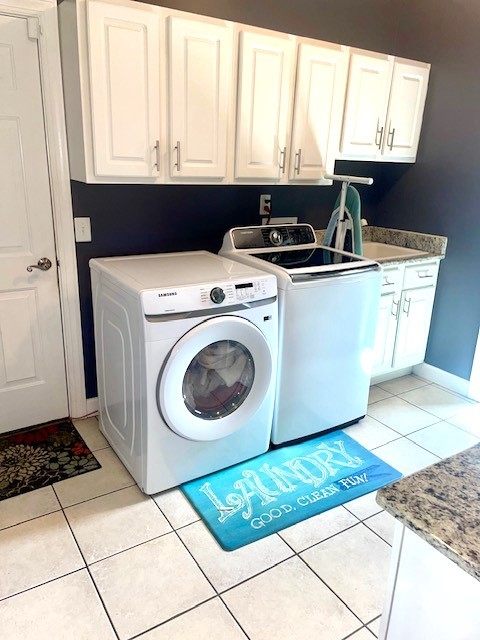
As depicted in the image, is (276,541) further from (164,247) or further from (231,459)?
(164,247)

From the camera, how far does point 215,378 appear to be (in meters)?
2.23

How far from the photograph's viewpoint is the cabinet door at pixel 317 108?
8.41 ft

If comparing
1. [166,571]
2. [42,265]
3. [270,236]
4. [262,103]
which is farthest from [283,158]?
[166,571]

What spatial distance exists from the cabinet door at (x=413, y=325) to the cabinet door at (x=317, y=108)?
3.48 feet

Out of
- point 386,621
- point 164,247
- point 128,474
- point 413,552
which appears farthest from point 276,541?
point 164,247

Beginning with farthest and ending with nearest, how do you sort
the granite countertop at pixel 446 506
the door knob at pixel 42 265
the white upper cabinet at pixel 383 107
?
the white upper cabinet at pixel 383 107 < the door knob at pixel 42 265 < the granite countertop at pixel 446 506

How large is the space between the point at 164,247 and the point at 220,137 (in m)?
0.71

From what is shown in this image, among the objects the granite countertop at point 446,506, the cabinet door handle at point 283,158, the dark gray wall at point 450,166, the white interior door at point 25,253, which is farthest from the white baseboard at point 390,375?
the granite countertop at point 446,506

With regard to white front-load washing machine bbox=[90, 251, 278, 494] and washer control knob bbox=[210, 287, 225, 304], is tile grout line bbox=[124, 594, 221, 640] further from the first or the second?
washer control knob bbox=[210, 287, 225, 304]

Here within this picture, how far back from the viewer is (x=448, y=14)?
302 centimetres

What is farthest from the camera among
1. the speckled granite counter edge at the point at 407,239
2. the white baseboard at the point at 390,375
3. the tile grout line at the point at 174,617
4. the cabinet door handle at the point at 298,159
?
the white baseboard at the point at 390,375

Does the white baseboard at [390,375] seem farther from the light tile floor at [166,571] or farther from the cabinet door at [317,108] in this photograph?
the cabinet door at [317,108]

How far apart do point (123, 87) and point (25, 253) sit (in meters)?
0.95

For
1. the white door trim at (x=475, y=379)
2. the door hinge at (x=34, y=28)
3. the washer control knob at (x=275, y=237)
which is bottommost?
the white door trim at (x=475, y=379)
